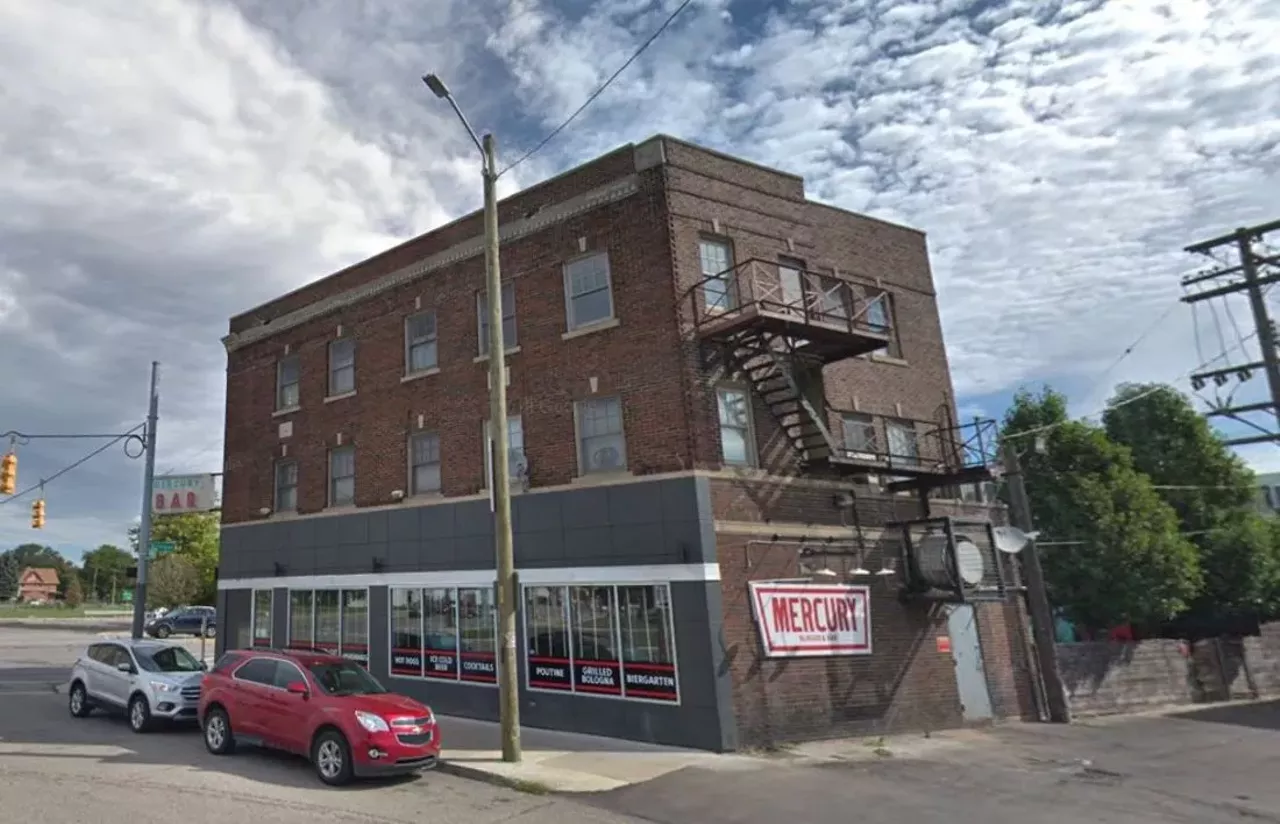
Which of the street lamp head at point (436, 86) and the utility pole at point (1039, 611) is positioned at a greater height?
the street lamp head at point (436, 86)

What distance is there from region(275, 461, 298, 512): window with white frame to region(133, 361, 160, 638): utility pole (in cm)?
315

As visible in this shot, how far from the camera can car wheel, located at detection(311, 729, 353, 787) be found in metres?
10.6

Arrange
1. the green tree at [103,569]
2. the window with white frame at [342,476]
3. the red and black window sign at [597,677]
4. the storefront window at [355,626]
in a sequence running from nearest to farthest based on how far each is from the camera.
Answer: the red and black window sign at [597,677]
the storefront window at [355,626]
the window with white frame at [342,476]
the green tree at [103,569]

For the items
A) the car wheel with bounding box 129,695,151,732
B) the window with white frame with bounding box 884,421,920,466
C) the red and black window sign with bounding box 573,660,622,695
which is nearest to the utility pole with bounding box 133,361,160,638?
the car wheel with bounding box 129,695,151,732

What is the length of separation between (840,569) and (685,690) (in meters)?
4.28

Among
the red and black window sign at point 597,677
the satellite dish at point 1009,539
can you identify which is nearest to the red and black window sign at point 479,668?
the red and black window sign at point 597,677

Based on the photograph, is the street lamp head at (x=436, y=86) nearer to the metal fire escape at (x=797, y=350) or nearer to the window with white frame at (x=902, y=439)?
the metal fire escape at (x=797, y=350)

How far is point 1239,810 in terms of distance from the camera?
11.1 m

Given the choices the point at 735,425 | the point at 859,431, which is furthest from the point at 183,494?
the point at 859,431

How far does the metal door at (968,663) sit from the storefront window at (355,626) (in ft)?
43.3

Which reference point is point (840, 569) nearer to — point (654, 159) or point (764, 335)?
point (764, 335)

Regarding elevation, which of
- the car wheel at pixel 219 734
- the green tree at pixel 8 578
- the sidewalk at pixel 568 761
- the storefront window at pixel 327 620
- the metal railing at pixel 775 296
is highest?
the green tree at pixel 8 578

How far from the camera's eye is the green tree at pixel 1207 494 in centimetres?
2689

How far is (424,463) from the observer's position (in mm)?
19484
